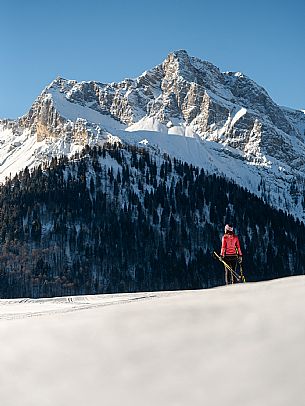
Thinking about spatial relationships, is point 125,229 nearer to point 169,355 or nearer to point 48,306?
point 48,306

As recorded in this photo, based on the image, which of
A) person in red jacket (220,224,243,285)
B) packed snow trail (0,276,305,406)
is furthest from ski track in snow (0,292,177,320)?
person in red jacket (220,224,243,285)

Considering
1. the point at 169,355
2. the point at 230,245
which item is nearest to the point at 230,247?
the point at 230,245

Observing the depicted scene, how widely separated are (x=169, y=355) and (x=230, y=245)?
13.7 metres

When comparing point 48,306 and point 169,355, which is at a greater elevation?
point 48,306

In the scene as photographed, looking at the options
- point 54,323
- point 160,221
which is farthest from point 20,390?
point 160,221

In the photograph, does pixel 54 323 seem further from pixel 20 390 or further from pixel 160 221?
pixel 160 221

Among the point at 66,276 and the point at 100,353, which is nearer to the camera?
the point at 100,353

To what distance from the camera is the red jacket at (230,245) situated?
18.9 m

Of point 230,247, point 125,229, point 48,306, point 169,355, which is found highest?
point 125,229

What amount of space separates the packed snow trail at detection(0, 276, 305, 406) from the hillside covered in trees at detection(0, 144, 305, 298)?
10712 centimetres

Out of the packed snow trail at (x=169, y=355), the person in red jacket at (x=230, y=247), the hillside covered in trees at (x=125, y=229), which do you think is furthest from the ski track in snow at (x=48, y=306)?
the hillside covered in trees at (x=125, y=229)

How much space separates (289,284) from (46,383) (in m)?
3.07

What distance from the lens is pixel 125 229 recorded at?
133125mm

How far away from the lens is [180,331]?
19.1 ft
